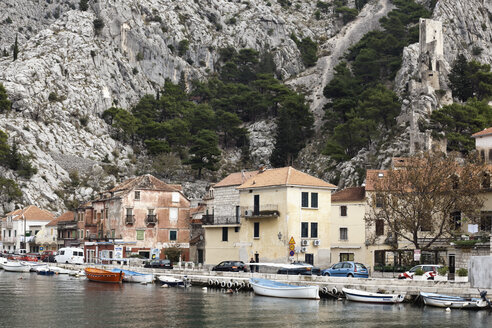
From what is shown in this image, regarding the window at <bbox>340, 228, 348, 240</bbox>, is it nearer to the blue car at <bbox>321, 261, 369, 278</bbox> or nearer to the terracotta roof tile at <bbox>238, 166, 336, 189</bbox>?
Result: the terracotta roof tile at <bbox>238, 166, 336, 189</bbox>

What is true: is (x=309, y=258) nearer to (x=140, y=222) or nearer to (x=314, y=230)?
(x=314, y=230)

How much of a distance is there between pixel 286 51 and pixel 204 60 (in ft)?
71.5

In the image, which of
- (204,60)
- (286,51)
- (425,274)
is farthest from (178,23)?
(425,274)

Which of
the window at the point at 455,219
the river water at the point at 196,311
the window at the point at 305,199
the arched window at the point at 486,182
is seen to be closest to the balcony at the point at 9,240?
the river water at the point at 196,311

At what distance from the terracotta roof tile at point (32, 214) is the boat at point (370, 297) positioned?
256ft

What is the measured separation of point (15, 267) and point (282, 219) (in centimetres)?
3723

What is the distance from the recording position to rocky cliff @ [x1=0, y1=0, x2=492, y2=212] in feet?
426

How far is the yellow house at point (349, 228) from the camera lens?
75188mm

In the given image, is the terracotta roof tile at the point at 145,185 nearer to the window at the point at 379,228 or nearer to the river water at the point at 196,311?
the river water at the point at 196,311

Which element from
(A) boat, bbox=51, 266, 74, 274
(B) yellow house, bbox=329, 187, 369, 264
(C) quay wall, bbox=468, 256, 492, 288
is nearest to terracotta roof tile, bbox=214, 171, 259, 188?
(B) yellow house, bbox=329, 187, 369, 264

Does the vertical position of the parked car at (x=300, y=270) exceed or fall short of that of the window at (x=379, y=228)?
it falls short

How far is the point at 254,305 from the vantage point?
51281mm

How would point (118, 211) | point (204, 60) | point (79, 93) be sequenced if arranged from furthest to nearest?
1. point (204, 60)
2. point (79, 93)
3. point (118, 211)

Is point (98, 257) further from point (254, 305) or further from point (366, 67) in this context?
point (366, 67)
